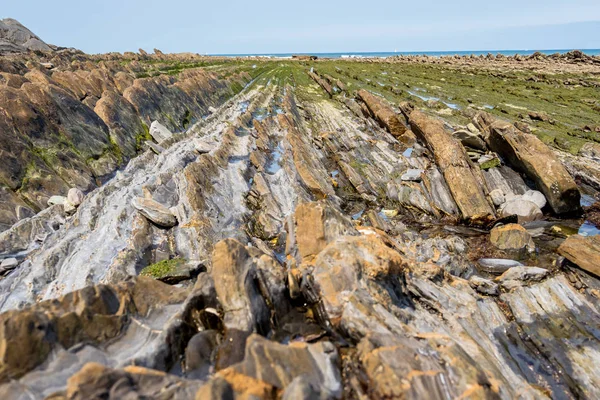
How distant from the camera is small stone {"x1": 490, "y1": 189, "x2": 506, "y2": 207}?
2786 centimetres

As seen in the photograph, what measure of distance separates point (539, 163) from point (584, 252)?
1213 cm

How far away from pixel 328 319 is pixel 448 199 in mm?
21259

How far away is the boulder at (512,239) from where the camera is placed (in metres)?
21.7

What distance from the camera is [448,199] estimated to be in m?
28.5

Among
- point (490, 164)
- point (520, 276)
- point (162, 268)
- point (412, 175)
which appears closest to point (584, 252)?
point (520, 276)

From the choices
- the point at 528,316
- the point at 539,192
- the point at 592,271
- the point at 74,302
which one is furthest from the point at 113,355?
the point at 539,192

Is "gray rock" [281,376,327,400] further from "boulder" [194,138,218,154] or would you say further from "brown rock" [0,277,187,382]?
"boulder" [194,138,218,154]

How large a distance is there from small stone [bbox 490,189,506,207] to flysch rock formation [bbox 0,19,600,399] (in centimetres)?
12

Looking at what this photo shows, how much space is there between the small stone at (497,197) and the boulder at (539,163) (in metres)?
3.16

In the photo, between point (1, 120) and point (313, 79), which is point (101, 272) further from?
point (313, 79)

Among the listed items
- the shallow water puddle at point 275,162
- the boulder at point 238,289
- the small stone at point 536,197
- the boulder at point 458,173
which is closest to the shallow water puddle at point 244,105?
the shallow water puddle at point 275,162

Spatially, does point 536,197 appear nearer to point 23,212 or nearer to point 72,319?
point 72,319

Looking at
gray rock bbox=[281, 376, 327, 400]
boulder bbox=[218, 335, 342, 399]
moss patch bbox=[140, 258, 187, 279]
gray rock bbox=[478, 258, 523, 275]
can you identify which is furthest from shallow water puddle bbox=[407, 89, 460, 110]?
gray rock bbox=[281, 376, 327, 400]

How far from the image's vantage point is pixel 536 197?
2722 cm
